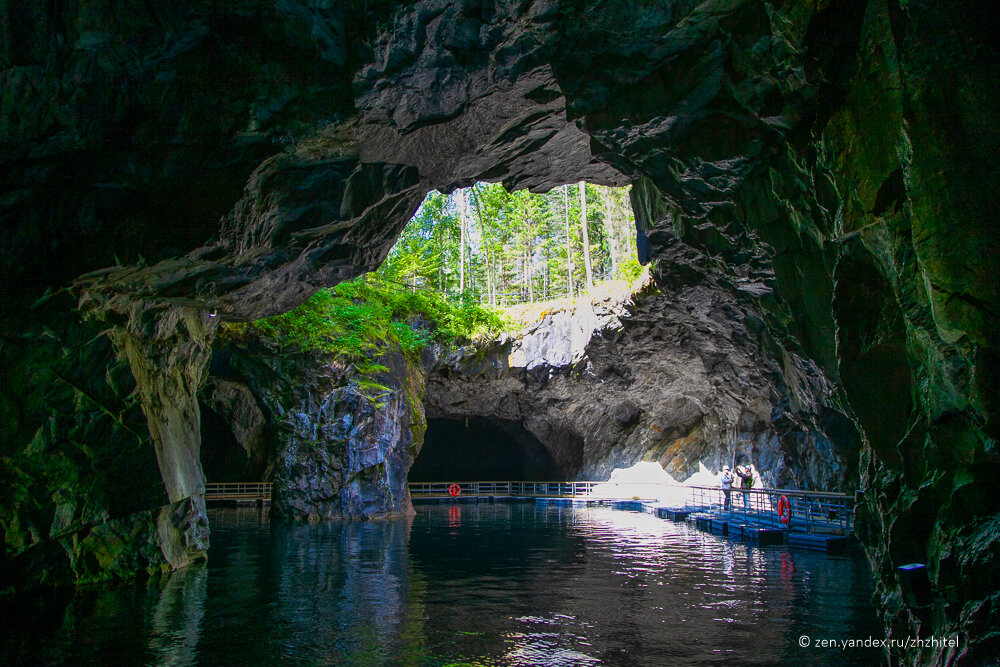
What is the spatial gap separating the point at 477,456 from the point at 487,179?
89.9ft

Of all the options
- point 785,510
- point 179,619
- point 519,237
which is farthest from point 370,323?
point 519,237

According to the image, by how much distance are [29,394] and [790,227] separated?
12.4 m

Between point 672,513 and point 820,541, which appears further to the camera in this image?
point 672,513

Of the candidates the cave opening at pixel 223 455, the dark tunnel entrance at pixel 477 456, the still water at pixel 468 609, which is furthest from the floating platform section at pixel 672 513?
the cave opening at pixel 223 455

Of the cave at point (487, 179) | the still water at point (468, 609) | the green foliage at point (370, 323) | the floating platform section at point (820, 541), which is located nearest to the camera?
the cave at point (487, 179)

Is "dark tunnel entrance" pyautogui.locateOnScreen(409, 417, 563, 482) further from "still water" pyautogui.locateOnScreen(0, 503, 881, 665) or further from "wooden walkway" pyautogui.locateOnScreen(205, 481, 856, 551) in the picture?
"still water" pyautogui.locateOnScreen(0, 503, 881, 665)

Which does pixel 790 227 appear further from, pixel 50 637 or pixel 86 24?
pixel 50 637

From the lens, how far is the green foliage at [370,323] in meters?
21.9

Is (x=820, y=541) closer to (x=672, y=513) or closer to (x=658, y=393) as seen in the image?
(x=672, y=513)

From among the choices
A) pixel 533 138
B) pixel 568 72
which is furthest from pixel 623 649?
pixel 533 138

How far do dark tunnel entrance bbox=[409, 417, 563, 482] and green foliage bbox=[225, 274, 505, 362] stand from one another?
1101cm

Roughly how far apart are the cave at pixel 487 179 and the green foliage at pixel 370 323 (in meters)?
6.21

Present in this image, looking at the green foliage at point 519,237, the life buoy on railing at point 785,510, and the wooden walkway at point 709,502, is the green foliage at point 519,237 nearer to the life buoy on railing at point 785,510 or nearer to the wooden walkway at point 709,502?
the wooden walkway at point 709,502

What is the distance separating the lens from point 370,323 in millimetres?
24297
